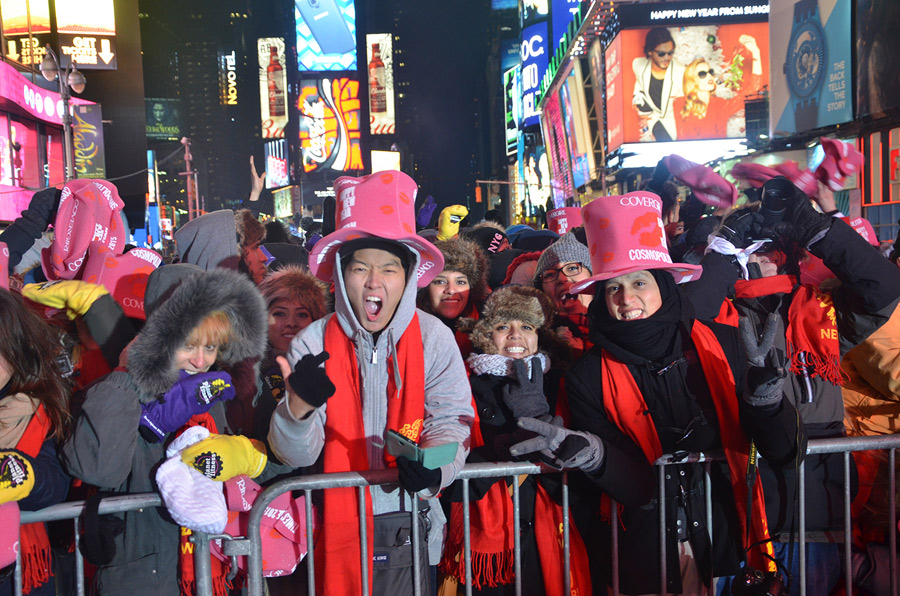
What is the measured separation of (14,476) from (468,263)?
9.41 feet

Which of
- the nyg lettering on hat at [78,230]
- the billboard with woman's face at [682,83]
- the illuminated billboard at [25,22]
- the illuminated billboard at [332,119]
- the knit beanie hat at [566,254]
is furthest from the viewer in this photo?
the illuminated billboard at [332,119]

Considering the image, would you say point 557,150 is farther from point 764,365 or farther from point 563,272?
point 764,365

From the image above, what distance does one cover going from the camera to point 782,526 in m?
3.06

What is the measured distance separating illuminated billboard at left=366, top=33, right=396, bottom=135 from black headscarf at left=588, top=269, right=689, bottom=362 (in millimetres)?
75336

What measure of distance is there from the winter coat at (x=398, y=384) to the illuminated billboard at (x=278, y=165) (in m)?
85.0

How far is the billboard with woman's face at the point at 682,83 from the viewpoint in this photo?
3297 cm

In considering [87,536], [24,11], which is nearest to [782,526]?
[87,536]

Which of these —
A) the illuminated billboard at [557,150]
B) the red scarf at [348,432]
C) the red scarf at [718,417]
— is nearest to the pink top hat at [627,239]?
the red scarf at [718,417]

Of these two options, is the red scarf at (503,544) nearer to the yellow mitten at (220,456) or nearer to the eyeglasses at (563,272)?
the yellow mitten at (220,456)

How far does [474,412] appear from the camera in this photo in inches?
118

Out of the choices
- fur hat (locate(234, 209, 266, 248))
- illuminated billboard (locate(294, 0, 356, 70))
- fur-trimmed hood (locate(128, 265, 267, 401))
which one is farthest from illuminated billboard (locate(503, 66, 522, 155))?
fur-trimmed hood (locate(128, 265, 267, 401))

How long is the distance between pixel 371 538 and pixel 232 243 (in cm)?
252

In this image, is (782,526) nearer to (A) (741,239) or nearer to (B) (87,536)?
(A) (741,239)

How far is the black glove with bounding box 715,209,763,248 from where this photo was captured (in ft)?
11.4
